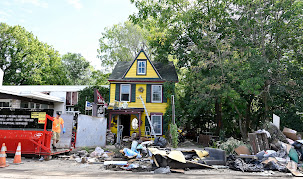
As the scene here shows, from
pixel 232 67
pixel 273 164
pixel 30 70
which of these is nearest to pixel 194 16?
pixel 232 67

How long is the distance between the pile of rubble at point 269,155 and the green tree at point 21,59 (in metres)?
34.4

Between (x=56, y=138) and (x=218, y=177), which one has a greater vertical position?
(x=56, y=138)

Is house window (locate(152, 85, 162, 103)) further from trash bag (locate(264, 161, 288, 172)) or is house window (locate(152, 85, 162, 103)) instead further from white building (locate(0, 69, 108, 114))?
trash bag (locate(264, 161, 288, 172))

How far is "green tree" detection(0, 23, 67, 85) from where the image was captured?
1459 inches

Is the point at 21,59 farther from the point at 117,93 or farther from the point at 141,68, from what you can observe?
the point at 141,68

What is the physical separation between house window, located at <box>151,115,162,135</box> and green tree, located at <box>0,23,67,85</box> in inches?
973

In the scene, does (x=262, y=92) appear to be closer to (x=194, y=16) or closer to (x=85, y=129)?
(x=194, y=16)

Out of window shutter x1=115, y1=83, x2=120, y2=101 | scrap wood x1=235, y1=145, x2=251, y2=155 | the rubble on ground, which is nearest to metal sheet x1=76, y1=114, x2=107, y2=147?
the rubble on ground

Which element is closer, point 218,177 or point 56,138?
point 218,177

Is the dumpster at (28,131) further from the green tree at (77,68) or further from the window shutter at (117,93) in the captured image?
the green tree at (77,68)

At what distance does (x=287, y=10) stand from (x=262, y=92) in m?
6.18

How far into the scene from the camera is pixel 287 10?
17438 mm

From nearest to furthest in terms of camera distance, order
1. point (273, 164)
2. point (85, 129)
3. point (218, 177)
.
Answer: point (218, 177) < point (273, 164) < point (85, 129)

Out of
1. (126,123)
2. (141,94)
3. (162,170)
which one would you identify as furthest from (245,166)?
(126,123)
